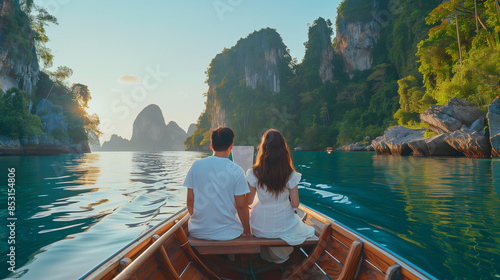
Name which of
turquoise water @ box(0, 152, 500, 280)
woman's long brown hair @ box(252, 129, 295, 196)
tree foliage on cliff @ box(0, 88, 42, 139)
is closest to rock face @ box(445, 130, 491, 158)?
turquoise water @ box(0, 152, 500, 280)

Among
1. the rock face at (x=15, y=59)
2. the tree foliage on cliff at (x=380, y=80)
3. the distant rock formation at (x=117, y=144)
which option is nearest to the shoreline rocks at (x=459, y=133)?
the tree foliage on cliff at (x=380, y=80)

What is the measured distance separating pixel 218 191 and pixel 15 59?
41.3 metres

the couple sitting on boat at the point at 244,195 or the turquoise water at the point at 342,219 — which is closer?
Result: the couple sitting on boat at the point at 244,195

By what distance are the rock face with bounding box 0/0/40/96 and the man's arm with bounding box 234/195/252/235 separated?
38493mm

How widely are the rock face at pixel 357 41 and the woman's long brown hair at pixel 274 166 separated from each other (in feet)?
206

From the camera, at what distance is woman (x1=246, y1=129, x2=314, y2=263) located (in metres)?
2.33

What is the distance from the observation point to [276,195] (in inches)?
A: 93.9

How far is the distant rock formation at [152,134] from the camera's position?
566 feet

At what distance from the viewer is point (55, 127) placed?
1542 inches

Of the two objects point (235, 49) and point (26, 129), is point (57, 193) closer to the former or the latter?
point (26, 129)

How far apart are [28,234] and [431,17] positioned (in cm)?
2965

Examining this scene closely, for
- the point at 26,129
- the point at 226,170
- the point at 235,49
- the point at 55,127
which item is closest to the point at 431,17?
the point at 226,170

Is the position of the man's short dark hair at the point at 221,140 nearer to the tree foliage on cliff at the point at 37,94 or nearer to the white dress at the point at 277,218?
the white dress at the point at 277,218

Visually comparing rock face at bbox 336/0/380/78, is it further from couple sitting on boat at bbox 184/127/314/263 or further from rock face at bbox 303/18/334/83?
couple sitting on boat at bbox 184/127/314/263
